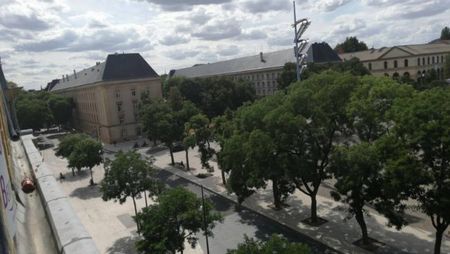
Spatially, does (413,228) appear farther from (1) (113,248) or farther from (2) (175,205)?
(1) (113,248)

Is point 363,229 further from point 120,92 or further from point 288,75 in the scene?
point 120,92

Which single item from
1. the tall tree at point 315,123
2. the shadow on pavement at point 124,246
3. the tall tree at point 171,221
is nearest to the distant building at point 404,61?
the tall tree at point 315,123

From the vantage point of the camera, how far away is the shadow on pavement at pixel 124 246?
24812 millimetres

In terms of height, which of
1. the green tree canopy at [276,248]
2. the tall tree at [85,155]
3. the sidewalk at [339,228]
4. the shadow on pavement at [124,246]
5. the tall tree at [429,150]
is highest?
the tall tree at [429,150]

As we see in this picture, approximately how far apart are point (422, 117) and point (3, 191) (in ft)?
60.4

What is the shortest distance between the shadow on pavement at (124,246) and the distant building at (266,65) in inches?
2567

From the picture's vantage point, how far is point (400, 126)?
18719mm

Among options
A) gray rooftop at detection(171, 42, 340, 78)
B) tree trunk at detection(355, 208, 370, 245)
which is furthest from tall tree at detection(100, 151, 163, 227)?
gray rooftop at detection(171, 42, 340, 78)

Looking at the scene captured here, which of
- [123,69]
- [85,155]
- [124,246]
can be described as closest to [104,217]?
[124,246]

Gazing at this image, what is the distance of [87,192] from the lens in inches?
1547

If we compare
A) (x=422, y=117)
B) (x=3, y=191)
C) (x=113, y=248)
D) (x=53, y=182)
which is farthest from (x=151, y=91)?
(x=3, y=191)

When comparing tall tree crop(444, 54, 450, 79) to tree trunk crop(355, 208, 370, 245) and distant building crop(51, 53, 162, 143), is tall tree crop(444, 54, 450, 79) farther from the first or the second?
tree trunk crop(355, 208, 370, 245)

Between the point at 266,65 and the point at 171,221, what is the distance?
77369mm

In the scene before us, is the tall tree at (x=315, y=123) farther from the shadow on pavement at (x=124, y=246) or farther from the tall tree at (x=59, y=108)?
the tall tree at (x=59, y=108)
